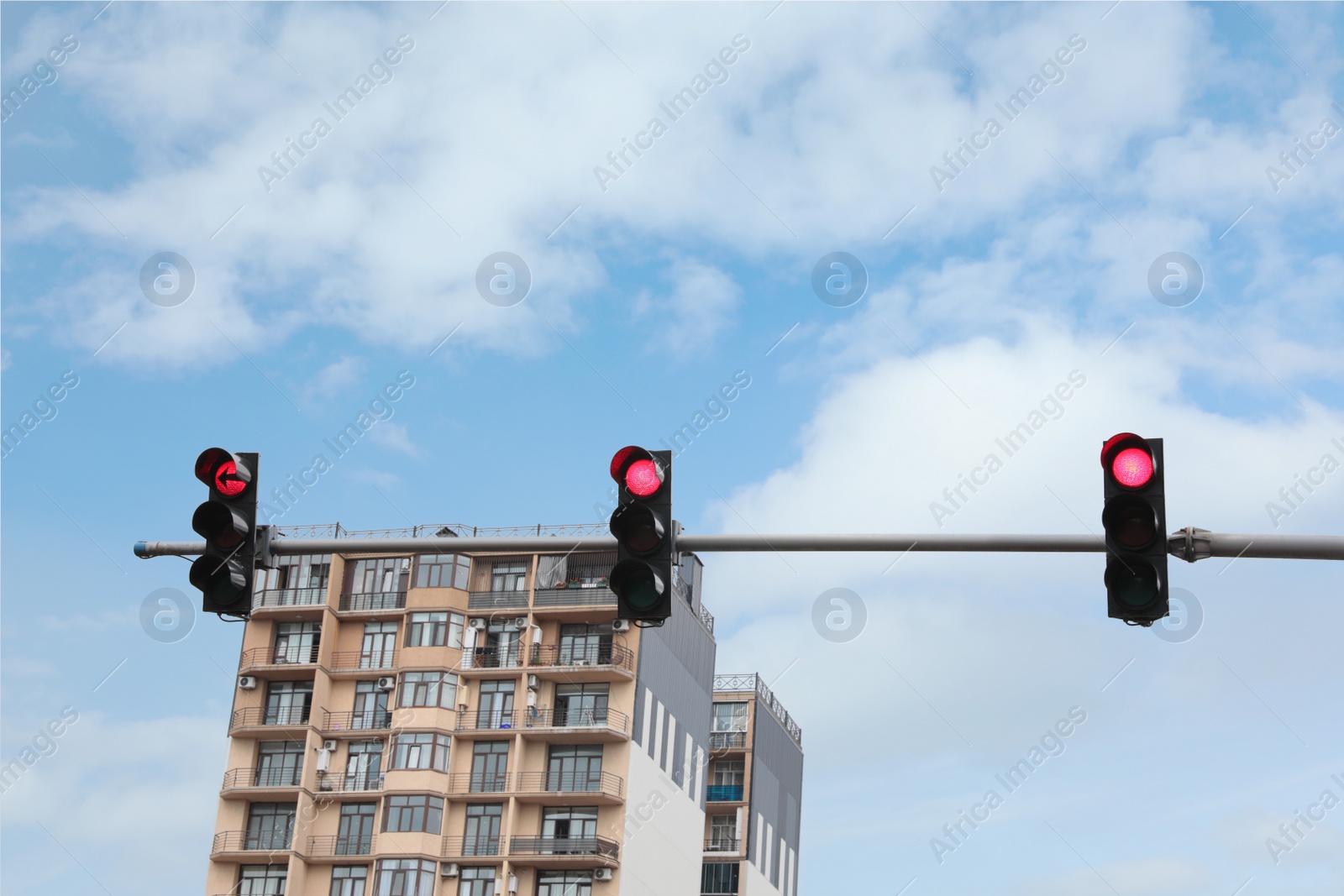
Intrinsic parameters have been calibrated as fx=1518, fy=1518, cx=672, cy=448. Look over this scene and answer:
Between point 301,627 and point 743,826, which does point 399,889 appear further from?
point 743,826

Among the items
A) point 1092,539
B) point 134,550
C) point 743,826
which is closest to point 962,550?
point 1092,539

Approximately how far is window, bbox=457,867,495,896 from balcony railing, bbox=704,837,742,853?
19.7m

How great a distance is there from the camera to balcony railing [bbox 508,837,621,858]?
57438mm

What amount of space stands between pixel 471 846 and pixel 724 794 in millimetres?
Result: 20412

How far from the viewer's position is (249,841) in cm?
5962

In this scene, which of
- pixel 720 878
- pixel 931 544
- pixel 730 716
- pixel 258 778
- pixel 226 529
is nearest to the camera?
pixel 931 544

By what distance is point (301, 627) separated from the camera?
62.0 meters

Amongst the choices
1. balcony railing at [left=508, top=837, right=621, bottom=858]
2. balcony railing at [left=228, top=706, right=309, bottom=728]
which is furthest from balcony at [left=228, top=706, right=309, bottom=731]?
balcony railing at [left=508, top=837, right=621, bottom=858]

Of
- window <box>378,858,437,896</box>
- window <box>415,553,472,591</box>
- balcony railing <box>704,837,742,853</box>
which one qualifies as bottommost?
window <box>378,858,437,896</box>

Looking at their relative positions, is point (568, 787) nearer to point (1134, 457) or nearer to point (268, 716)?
point (268, 716)

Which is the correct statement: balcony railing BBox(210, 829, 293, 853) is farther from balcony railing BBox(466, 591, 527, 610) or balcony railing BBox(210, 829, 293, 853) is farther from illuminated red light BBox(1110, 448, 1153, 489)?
illuminated red light BBox(1110, 448, 1153, 489)

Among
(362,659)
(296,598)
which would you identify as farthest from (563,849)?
(296,598)

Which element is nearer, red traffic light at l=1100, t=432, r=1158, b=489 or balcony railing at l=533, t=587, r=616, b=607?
red traffic light at l=1100, t=432, r=1158, b=489

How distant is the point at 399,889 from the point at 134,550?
4840cm
